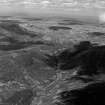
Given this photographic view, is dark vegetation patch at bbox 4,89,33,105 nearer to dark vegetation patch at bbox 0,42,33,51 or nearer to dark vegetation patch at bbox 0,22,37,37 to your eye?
dark vegetation patch at bbox 0,42,33,51

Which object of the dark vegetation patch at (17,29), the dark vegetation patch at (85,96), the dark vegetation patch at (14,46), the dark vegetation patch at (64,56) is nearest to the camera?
the dark vegetation patch at (85,96)

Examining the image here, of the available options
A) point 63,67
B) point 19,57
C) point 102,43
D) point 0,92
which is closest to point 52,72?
point 63,67

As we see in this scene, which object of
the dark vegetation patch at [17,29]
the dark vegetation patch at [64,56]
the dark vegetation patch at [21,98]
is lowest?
the dark vegetation patch at [21,98]

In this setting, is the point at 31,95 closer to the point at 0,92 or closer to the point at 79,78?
the point at 0,92

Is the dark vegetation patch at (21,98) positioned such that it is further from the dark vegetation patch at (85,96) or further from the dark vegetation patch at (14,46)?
the dark vegetation patch at (14,46)

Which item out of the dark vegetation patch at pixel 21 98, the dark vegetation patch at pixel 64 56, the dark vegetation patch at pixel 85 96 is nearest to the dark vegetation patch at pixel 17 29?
the dark vegetation patch at pixel 64 56

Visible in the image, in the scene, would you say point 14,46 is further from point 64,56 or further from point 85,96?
point 85,96
